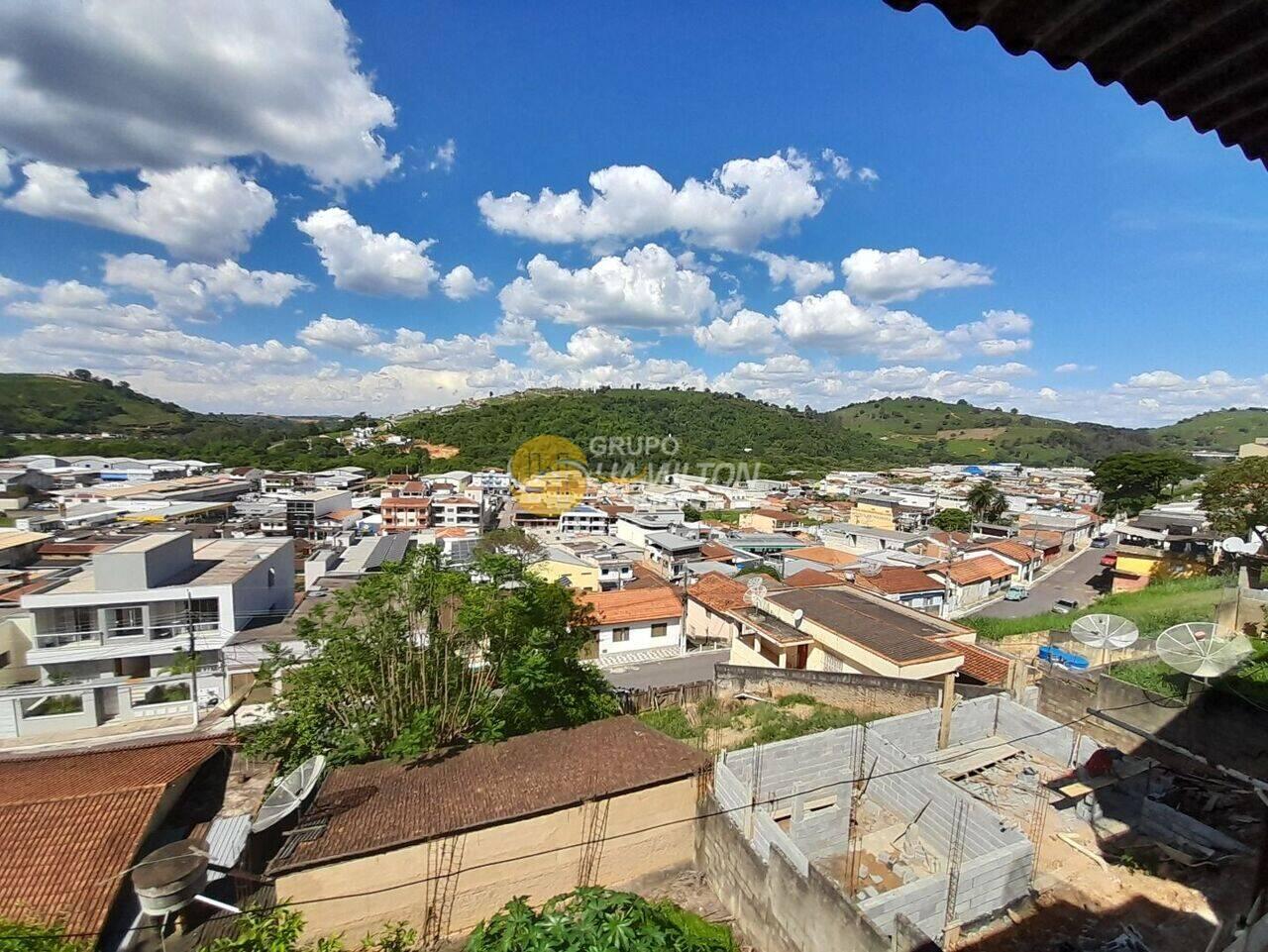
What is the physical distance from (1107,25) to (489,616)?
29.5 feet

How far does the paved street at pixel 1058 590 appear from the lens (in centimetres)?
2339

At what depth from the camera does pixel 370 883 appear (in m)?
5.98

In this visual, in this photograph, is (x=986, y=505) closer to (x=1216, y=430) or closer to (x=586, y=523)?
(x=586, y=523)

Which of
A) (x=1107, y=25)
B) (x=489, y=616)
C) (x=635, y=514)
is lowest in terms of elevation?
(x=635, y=514)

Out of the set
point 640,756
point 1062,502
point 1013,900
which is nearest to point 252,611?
point 640,756

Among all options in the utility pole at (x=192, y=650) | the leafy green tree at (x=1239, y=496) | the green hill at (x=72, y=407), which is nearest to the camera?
the utility pole at (x=192, y=650)

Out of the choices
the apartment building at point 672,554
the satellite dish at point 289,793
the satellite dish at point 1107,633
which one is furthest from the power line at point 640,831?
the apartment building at point 672,554

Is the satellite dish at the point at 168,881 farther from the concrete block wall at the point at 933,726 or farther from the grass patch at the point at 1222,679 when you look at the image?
the grass patch at the point at 1222,679

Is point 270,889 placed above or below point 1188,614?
below

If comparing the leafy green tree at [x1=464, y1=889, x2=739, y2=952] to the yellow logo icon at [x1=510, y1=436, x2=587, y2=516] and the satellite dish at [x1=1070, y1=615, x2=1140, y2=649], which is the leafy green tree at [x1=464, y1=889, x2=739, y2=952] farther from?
the yellow logo icon at [x1=510, y1=436, x2=587, y2=516]

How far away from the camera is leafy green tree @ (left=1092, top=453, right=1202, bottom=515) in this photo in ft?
145

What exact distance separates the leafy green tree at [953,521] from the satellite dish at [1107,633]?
3390cm

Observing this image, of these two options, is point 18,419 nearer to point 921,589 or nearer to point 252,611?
point 252,611

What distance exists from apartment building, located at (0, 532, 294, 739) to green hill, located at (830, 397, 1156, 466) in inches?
4581
